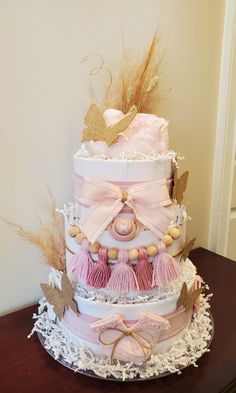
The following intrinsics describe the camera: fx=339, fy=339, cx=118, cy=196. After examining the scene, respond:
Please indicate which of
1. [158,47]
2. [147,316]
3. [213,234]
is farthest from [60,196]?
[213,234]

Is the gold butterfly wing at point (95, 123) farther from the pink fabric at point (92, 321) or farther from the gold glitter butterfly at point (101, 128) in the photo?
the pink fabric at point (92, 321)

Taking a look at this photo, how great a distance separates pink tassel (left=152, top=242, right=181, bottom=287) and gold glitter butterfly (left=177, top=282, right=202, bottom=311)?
0.19 ft

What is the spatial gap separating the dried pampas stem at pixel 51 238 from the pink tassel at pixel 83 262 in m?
0.16

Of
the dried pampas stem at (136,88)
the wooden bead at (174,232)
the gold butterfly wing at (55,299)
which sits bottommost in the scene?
the gold butterfly wing at (55,299)

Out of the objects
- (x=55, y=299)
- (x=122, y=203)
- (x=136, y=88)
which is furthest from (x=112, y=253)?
(x=136, y=88)

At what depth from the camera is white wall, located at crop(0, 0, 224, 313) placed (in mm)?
789

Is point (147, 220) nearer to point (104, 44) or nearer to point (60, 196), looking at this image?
point (60, 196)

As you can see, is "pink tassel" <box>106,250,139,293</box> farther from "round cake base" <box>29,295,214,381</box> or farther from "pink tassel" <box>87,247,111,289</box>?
"round cake base" <box>29,295,214,381</box>

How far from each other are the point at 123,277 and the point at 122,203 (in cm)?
14

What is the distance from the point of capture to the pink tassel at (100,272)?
26.2 inches

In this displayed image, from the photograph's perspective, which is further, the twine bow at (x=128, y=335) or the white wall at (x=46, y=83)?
the white wall at (x=46, y=83)

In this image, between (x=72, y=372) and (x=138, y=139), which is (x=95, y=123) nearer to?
(x=138, y=139)

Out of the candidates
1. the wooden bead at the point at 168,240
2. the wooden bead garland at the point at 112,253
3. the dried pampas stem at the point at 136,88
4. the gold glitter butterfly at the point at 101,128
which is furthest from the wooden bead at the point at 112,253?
the dried pampas stem at the point at 136,88

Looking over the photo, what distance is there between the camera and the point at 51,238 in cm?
91
